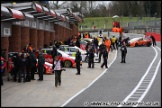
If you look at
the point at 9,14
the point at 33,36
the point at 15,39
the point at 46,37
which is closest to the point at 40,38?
the point at 33,36

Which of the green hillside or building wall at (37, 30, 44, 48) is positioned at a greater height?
the green hillside

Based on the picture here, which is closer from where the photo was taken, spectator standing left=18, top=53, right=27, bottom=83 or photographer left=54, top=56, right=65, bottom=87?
photographer left=54, top=56, right=65, bottom=87

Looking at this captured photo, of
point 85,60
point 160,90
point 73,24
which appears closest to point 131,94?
point 160,90

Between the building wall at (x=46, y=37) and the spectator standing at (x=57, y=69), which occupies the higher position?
the building wall at (x=46, y=37)

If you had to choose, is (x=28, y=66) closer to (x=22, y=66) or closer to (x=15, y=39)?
(x=22, y=66)

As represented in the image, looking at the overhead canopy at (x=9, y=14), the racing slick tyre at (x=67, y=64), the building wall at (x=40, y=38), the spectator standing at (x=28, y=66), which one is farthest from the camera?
the building wall at (x=40, y=38)

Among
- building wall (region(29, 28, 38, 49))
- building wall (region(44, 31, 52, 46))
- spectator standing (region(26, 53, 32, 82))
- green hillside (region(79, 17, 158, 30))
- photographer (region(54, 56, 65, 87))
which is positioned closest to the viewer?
photographer (region(54, 56, 65, 87))

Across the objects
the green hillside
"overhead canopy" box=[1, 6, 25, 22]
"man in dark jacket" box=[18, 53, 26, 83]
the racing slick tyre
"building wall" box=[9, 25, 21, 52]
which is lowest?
the racing slick tyre

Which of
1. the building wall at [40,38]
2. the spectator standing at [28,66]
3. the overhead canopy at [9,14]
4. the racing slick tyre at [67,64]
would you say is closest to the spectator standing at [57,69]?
the spectator standing at [28,66]

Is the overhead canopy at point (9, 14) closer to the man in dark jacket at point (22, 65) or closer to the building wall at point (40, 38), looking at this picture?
the man in dark jacket at point (22, 65)

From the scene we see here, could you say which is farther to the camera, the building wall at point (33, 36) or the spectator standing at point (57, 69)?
the building wall at point (33, 36)

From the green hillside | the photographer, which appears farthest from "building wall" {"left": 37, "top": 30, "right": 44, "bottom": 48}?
the green hillside

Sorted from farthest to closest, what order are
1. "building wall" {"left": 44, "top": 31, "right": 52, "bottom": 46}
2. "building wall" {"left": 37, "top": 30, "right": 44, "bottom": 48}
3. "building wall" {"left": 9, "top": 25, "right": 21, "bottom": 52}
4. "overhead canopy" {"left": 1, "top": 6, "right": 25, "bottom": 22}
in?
"building wall" {"left": 44, "top": 31, "right": 52, "bottom": 46}
"building wall" {"left": 37, "top": 30, "right": 44, "bottom": 48}
"building wall" {"left": 9, "top": 25, "right": 21, "bottom": 52}
"overhead canopy" {"left": 1, "top": 6, "right": 25, "bottom": 22}

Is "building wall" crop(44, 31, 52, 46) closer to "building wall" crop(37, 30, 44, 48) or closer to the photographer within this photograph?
"building wall" crop(37, 30, 44, 48)
